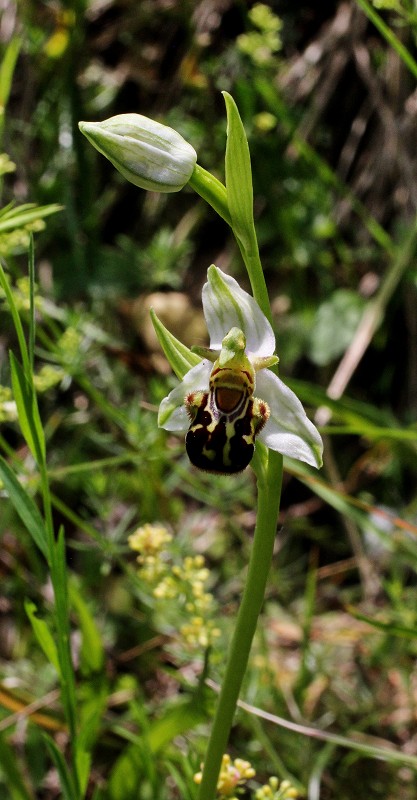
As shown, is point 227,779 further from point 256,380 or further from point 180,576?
point 256,380

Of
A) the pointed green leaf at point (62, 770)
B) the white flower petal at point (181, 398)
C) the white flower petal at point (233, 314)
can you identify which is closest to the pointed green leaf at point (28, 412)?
the white flower petal at point (181, 398)

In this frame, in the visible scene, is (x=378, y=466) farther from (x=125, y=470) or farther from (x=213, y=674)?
(x=213, y=674)

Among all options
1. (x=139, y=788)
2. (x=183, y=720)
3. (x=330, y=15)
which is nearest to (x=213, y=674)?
(x=183, y=720)

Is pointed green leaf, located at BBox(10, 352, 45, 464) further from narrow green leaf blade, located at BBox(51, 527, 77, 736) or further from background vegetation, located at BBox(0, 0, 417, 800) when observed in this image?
background vegetation, located at BBox(0, 0, 417, 800)

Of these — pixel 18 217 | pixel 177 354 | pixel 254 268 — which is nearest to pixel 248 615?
pixel 177 354

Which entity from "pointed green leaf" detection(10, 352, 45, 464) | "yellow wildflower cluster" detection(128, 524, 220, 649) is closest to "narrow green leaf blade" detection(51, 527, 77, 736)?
"pointed green leaf" detection(10, 352, 45, 464)

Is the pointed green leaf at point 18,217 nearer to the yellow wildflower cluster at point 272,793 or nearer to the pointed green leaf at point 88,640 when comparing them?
the pointed green leaf at point 88,640
